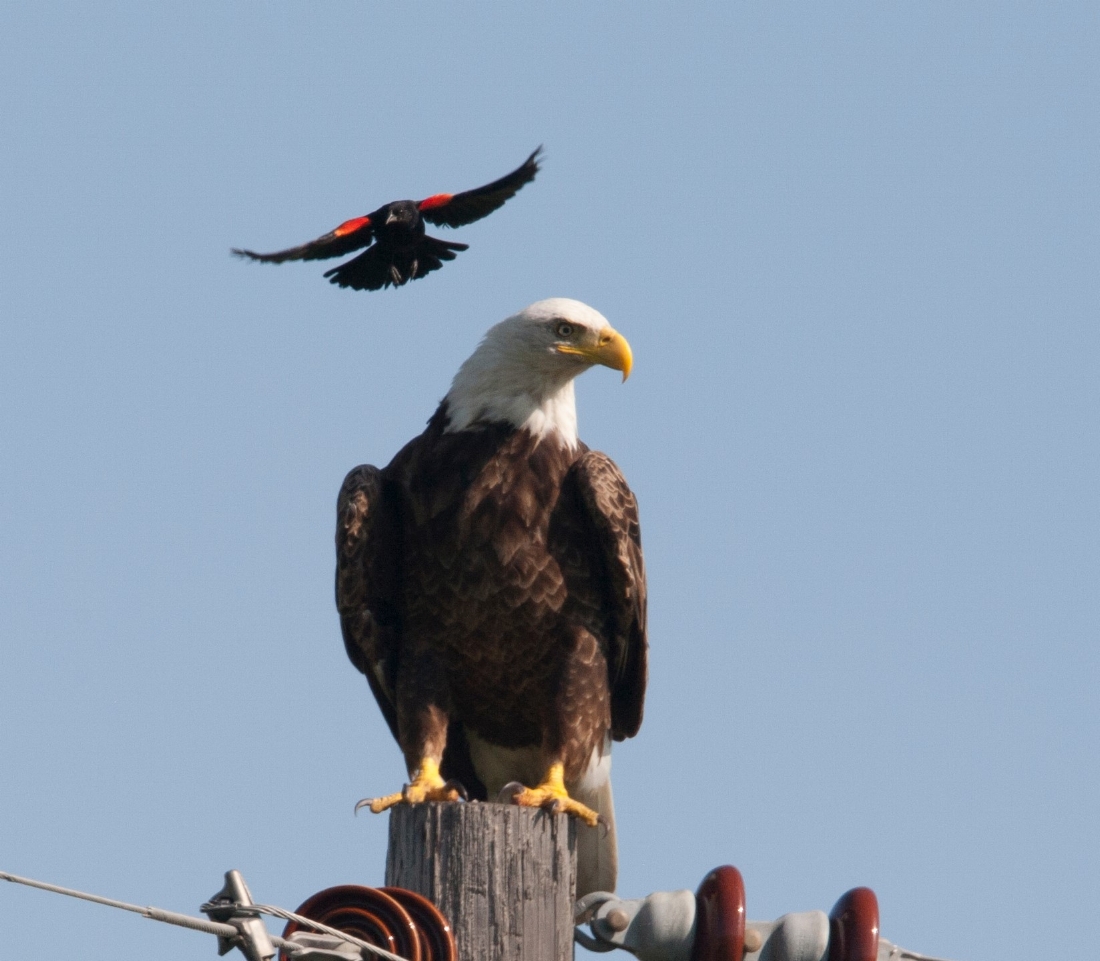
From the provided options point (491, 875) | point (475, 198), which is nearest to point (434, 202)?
point (475, 198)

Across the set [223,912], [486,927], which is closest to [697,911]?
[486,927]

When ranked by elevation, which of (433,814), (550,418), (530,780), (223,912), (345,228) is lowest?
(223,912)

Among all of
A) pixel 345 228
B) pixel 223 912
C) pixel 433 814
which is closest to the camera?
pixel 223 912

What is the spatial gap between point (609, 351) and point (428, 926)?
9.48 ft

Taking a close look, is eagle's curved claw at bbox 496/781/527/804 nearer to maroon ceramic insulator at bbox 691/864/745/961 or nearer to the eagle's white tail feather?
the eagle's white tail feather

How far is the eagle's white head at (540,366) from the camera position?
646cm

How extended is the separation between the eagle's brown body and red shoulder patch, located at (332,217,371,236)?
826 mm

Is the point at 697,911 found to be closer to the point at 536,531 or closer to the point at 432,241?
the point at 536,531

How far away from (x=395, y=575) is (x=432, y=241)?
3.92 ft

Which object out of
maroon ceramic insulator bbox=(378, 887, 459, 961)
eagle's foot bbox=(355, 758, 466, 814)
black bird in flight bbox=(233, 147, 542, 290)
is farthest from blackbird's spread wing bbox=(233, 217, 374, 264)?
maroon ceramic insulator bbox=(378, 887, 459, 961)

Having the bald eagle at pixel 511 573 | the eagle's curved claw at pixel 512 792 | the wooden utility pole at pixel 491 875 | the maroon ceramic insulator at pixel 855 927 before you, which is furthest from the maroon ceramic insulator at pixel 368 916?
the bald eagle at pixel 511 573

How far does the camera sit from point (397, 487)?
6504 millimetres

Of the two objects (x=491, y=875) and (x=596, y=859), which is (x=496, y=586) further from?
(x=491, y=875)

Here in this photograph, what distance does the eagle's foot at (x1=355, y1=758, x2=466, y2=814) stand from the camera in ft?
17.6
